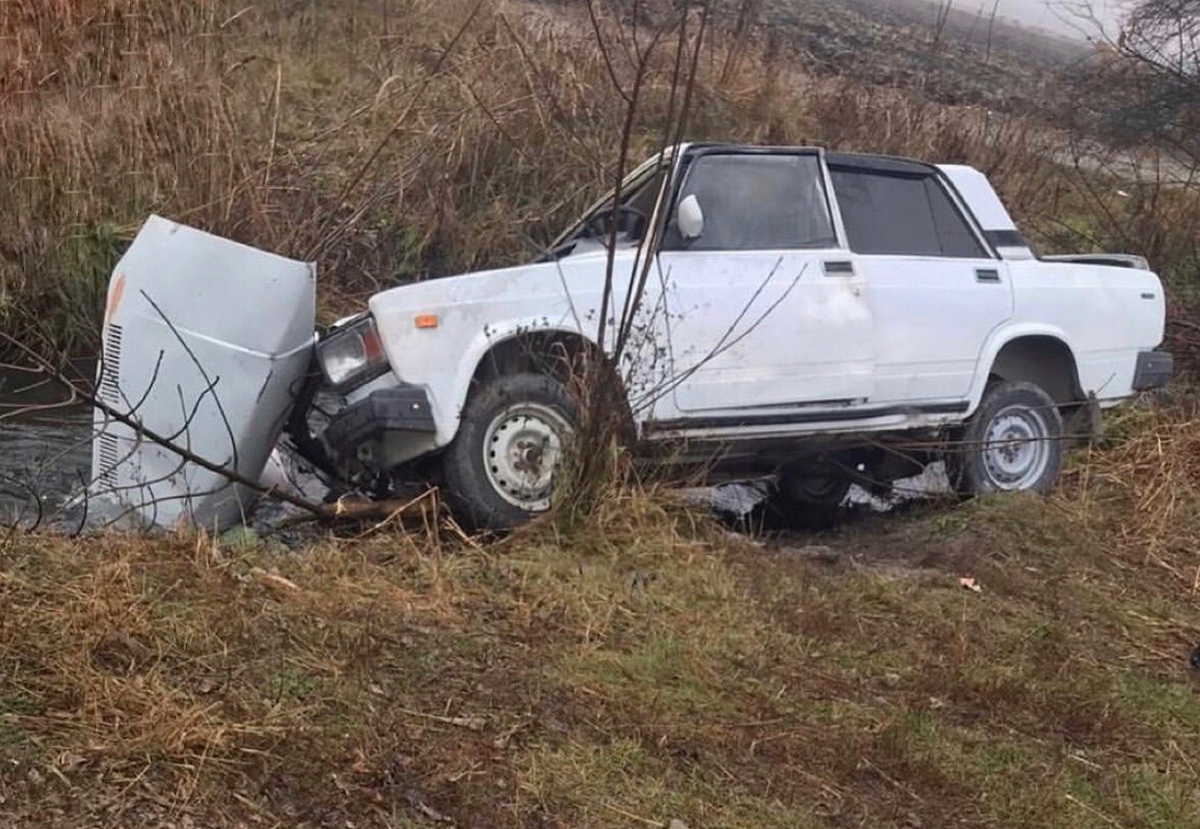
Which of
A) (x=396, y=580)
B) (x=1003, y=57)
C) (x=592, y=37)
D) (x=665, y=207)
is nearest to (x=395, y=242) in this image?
(x=592, y=37)

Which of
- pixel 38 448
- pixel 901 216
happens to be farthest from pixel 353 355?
pixel 38 448

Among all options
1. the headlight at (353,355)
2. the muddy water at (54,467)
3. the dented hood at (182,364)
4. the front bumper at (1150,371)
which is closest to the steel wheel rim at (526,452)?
the headlight at (353,355)

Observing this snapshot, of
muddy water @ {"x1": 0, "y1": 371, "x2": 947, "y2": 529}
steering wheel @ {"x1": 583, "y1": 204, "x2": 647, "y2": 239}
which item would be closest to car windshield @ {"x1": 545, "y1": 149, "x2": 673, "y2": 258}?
steering wheel @ {"x1": 583, "y1": 204, "x2": 647, "y2": 239}

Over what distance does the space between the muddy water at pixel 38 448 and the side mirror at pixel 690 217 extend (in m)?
2.72

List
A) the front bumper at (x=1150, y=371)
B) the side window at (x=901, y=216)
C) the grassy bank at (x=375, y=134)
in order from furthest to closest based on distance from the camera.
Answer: the grassy bank at (x=375, y=134) → the front bumper at (x=1150, y=371) → the side window at (x=901, y=216)

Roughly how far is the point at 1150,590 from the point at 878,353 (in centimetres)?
155

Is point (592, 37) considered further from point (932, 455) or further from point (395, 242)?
point (932, 455)

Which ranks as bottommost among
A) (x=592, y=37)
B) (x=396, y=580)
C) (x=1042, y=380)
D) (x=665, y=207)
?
(x=396, y=580)

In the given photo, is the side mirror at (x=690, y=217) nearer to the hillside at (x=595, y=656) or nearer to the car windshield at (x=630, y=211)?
the car windshield at (x=630, y=211)

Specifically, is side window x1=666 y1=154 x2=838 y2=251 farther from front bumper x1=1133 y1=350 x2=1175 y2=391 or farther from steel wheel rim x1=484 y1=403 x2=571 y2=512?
front bumper x1=1133 y1=350 x2=1175 y2=391

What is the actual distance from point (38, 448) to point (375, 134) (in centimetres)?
547

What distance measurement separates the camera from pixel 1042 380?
24.8 ft

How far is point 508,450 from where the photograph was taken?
592cm

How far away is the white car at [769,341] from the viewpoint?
19.2 ft
